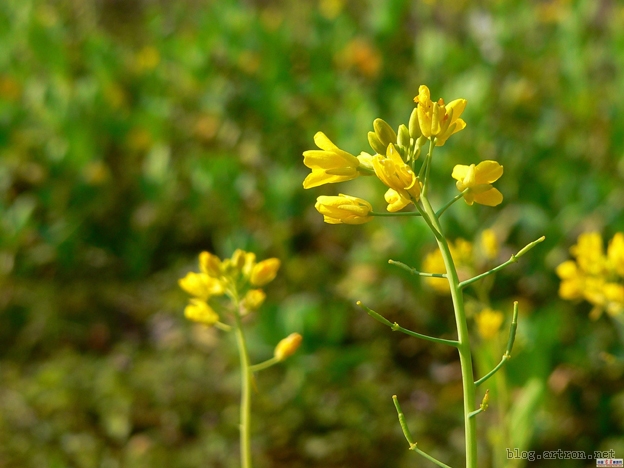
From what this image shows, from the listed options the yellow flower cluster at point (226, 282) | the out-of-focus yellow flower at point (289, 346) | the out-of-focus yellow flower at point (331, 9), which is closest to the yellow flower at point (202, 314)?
the yellow flower cluster at point (226, 282)

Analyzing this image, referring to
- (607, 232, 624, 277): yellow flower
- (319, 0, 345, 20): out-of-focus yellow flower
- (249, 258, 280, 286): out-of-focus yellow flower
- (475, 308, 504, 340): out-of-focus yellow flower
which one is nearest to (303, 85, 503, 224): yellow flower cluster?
(249, 258, 280, 286): out-of-focus yellow flower

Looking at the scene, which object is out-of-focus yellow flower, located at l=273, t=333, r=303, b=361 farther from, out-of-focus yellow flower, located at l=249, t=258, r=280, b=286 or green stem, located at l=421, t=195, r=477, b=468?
green stem, located at l=421, t=195, r=477, b=468

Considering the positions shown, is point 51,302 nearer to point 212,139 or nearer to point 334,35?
point 212,139

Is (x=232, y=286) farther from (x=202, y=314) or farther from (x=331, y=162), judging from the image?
(x=331, y=162)

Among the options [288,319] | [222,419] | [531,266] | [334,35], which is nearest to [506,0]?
[334,35]

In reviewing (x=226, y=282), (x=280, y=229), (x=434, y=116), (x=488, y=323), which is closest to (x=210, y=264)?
(x=226, y=282)

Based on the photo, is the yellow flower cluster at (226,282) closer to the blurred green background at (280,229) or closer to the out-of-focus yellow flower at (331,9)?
the blurred green background at (280,229)
